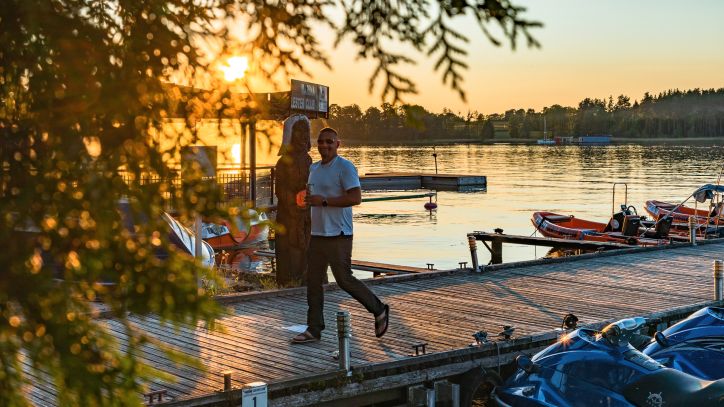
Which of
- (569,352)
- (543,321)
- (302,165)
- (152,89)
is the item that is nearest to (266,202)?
(302,165)

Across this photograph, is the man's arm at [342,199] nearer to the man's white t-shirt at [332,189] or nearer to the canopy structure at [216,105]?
the man's white t-shirt at [332,189]

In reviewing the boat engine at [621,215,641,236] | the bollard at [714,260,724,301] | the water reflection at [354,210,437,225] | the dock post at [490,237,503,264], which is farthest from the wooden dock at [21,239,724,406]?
the water reflection at [354,210,437,225]

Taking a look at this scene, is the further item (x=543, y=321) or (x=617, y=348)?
(x=543, y=321)

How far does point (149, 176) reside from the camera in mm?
3275

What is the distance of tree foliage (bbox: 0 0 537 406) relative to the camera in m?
3.10

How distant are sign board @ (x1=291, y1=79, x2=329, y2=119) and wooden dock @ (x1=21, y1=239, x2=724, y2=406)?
226 inches

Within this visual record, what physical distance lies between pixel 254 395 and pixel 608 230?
2452 cm

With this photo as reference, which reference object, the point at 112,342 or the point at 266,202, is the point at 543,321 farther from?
the point at 266,202

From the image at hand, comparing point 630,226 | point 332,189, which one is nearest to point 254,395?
point 332,189

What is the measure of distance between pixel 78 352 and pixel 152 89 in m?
0.91

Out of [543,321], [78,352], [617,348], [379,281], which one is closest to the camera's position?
[78,352]

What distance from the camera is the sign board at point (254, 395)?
7066 mm

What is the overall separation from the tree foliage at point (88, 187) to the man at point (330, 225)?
200 inches

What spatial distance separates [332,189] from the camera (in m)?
8.71
